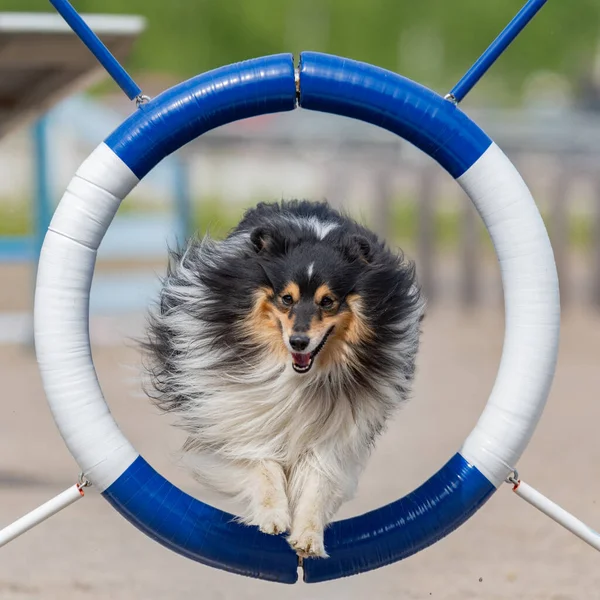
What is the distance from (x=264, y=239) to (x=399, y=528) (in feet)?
3.56

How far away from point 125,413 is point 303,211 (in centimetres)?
404

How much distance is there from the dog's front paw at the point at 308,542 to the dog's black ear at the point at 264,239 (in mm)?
949

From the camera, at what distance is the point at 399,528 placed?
396 cm

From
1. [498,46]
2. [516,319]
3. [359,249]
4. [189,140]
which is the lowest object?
[516,319]

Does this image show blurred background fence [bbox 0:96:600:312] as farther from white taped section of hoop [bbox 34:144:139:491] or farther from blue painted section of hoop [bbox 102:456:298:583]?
blue painted section of hoop [bbox 102:456:298:583]

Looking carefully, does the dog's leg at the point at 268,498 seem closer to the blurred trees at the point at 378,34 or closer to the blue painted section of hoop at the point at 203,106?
the blue painted section of hoop at the point at 203,106

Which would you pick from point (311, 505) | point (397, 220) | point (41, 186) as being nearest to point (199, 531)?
point (311, 505)

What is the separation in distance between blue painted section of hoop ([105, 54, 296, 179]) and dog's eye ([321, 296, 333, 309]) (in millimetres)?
699

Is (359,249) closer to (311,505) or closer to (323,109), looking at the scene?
(323,109)

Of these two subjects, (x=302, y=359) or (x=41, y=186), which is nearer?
(x=302, y=359)

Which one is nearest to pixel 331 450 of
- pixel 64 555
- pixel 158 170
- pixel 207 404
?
pixel 207 404

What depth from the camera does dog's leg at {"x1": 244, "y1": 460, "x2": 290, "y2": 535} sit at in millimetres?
3734

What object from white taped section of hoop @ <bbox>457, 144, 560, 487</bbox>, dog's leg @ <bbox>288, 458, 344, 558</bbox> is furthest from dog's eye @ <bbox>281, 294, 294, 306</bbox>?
white taped section of hoop @ <bbox>457, 144, 560, 487</bbox>

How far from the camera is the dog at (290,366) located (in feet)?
12.5
